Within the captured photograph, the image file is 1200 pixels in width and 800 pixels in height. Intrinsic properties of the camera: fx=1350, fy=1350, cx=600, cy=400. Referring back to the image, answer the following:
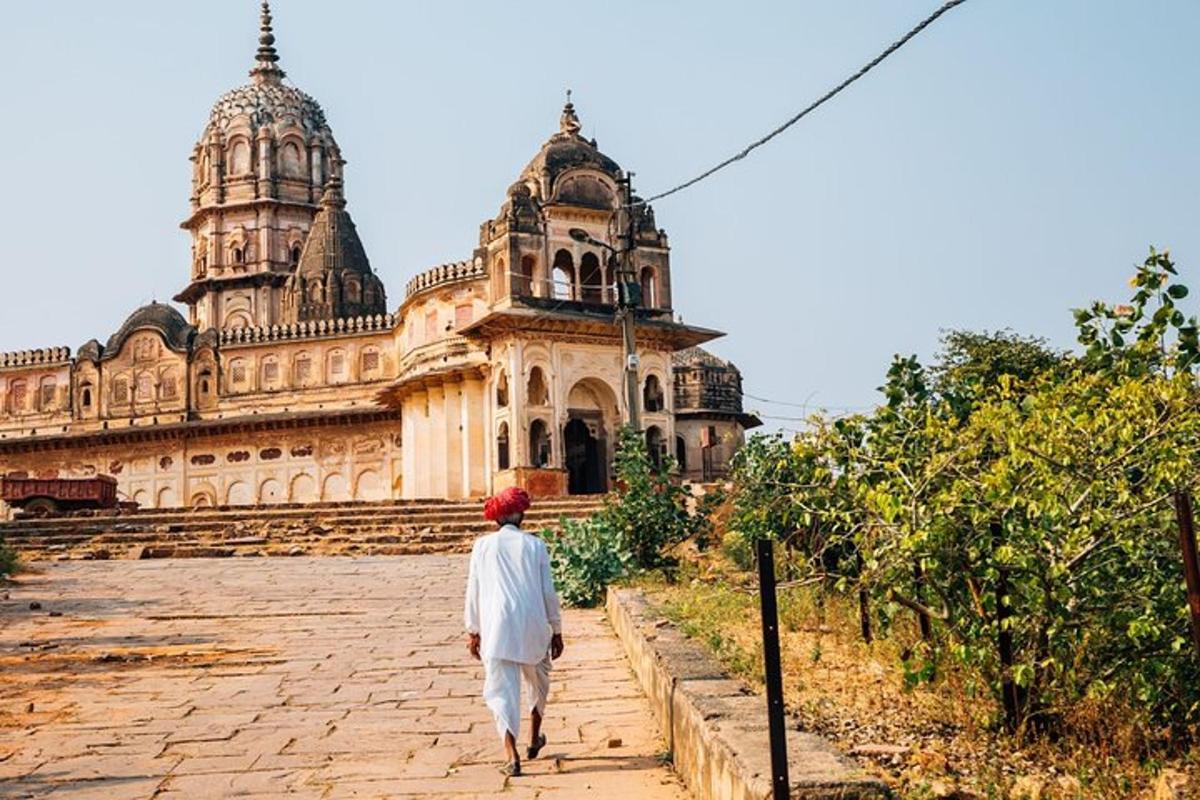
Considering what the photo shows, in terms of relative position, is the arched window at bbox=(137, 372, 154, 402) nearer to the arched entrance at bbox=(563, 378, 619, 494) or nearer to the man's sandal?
the arched entrance at bbox=(563, 378, 619, 494)

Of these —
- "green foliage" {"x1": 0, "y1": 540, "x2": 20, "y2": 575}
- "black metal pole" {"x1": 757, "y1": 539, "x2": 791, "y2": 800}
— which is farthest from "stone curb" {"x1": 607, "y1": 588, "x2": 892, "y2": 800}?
"green foliage" {"x1": 0, "y1": 540, "x2": 20, "y2": 575}

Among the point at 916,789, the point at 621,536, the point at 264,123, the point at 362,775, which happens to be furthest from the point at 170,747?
the point at 264,123

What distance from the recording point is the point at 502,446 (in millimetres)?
29406

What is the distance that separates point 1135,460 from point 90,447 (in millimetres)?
42022

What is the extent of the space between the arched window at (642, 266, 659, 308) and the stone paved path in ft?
59.1

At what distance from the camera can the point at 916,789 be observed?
4.59 m

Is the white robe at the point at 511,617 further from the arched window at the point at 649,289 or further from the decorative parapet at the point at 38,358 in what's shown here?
the decorative parapet at the point at 38,358

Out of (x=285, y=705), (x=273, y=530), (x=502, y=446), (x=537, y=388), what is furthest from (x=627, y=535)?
(x=537, y=388)

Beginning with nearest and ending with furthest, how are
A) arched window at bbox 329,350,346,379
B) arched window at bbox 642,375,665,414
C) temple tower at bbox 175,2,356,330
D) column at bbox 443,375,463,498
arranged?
1. arched window at bbox 642,375,665,414
2. column at bbox 443,375,463,498
3. arched window at bbox 329,350,346,379
4. temple tower at bbox 175,2,356,330

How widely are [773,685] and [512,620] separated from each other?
91.4 inches

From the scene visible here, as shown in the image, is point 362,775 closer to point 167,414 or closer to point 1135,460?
point 1135,460

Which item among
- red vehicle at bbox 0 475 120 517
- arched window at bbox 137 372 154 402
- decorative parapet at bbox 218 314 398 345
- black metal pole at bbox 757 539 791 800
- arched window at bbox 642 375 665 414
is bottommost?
black metal pole at bbox 757 539 791 800

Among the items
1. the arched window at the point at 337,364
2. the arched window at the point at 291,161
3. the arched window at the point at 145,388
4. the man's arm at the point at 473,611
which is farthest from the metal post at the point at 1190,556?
the arched window at the point at 291,161

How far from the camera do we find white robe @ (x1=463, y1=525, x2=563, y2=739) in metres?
5.96
